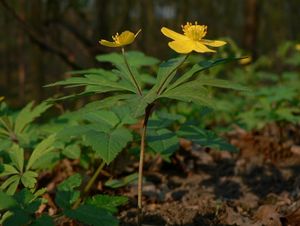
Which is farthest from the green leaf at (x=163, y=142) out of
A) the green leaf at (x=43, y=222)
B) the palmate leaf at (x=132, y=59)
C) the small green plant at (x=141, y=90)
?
the palmate leaf at (x=132, y=59)

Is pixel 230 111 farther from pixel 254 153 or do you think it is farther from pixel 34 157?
pixel 34 157

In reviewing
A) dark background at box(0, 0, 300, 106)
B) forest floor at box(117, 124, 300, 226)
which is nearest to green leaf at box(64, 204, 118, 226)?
forest floor at box(117, 124, 300, 226)

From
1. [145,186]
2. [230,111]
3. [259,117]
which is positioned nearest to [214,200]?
[145,186]

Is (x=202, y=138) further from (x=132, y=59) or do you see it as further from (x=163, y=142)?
(x=132, y=59)

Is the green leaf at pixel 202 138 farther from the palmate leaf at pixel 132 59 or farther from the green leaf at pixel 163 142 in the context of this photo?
the palmate leaf at pixel 132 59

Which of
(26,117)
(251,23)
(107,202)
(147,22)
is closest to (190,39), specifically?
(107,202)
